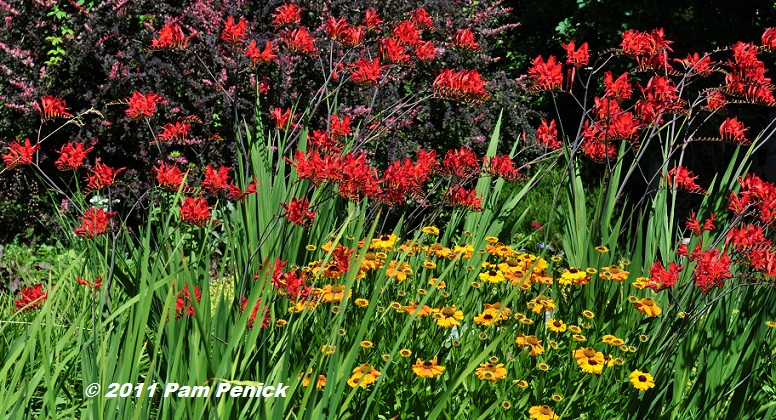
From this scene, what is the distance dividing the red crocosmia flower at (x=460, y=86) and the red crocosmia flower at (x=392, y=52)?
0.69 ft

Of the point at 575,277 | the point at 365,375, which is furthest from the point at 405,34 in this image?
the point at 365,375

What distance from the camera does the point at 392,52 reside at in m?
3.53

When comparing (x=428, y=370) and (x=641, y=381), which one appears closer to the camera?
(x=428, y=370)

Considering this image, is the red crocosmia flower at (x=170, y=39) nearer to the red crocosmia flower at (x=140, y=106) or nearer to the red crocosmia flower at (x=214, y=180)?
the red crocosmia flower at (x=140, y=106)

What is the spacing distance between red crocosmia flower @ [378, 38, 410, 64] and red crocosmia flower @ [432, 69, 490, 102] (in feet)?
0.69

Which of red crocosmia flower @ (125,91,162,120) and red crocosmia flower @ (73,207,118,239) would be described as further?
red crocosmia flower @ (125,91,162,120)

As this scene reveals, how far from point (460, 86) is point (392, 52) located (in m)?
0.34

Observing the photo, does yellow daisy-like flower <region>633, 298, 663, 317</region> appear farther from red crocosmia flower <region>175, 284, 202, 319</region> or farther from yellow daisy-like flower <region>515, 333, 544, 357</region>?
red crocosmia flower <region>175, 284, 202, 319</region>

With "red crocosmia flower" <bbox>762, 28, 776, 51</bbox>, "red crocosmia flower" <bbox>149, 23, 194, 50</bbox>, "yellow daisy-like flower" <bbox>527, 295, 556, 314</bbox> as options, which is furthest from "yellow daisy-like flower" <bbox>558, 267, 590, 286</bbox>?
"red crocosmia flower" <bbox>149, 23, 194, 50</bbox>

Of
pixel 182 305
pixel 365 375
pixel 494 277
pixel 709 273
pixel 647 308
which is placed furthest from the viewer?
pixel 494 277

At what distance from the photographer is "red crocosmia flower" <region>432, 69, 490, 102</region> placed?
3398 mm

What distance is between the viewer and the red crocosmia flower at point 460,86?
340cm

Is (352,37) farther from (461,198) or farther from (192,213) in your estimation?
(192,213)

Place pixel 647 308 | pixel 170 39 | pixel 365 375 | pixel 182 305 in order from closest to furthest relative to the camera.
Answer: pixel 365 375, pixel 182 305, pixel 647 308, pixel 170 39
